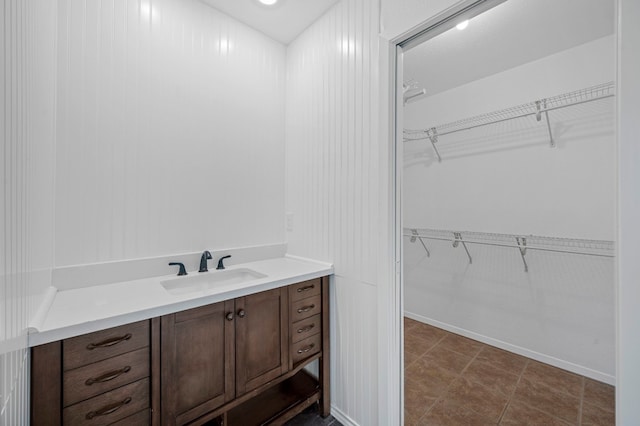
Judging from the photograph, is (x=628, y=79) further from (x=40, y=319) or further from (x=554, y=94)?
(x=40, y=319)

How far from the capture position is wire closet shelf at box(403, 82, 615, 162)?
192cm

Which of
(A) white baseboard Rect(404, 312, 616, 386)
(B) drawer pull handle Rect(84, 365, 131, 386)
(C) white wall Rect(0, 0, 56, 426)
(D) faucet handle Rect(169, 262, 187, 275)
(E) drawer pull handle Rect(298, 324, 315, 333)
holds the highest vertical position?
(C) white wall Rect(0, 0, 56, 426)

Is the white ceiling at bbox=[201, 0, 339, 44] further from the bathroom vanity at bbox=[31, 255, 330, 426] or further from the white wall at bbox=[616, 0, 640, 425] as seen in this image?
the bathroom vanity at bbox=[31, 255, 330, 426]

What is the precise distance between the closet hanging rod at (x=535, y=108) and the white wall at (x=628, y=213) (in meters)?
1.46

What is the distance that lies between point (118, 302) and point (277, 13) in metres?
1.90

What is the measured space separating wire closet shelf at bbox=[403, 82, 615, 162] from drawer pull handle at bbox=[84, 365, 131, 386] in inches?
116

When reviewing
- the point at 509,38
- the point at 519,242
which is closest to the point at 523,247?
the point at 519,242

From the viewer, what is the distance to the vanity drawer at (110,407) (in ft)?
2.95

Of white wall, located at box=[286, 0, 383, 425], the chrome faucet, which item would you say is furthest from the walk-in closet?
the chrome faucet

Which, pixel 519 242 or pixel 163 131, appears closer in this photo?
pixel 163 131

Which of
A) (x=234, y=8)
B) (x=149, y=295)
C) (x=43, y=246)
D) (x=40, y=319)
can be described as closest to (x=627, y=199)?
(x=149, y=295)

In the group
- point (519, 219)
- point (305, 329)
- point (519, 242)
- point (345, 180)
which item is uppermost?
point (345, 180)

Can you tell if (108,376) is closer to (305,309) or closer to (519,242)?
(305,309)

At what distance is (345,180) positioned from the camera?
1.62m
